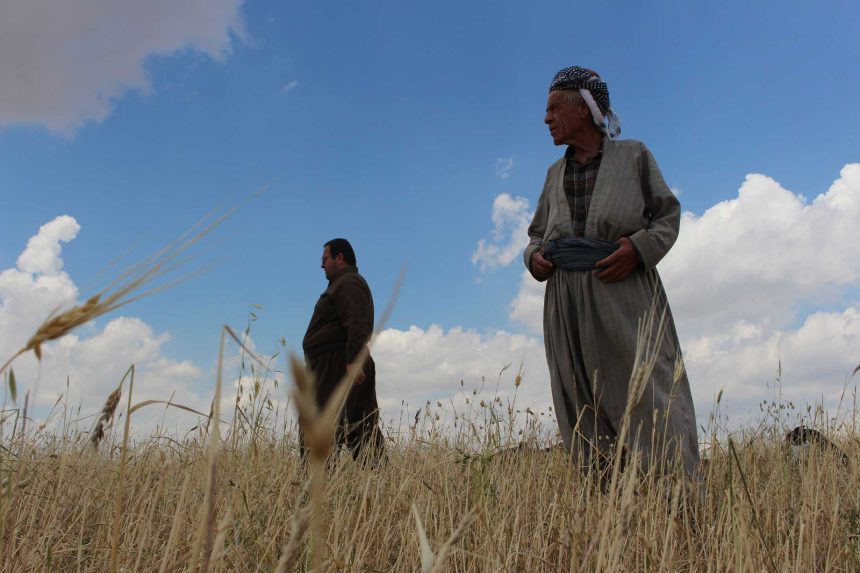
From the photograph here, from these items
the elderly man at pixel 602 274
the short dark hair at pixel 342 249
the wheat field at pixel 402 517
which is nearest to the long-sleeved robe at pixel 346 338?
the short dark hair at pixel 342 249

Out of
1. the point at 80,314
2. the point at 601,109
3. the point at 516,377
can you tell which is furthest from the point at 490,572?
the point at 601,109

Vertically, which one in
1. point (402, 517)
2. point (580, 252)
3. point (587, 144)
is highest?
point (587, 144)

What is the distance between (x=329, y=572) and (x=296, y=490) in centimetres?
162

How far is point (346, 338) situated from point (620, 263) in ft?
9.70

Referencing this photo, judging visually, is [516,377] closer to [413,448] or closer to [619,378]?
[619,378]

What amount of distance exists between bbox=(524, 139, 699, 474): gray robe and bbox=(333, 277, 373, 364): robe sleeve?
216 cm

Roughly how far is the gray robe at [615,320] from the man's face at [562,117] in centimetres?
17

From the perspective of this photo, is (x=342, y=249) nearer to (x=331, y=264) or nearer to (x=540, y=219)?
(x=331, y=264)

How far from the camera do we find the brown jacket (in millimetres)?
5094

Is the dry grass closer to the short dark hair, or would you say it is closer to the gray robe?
the gray robe

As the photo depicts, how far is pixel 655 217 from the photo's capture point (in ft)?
10.1

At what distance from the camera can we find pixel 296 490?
2.84 metres

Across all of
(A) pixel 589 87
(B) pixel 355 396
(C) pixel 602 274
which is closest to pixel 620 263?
(C) pixel 602 274

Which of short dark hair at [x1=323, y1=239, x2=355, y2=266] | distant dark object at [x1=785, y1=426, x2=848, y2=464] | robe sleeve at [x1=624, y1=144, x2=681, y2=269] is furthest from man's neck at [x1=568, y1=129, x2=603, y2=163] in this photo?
short dark hair at [x1=323, y1=239, x2=355, y2=266]
